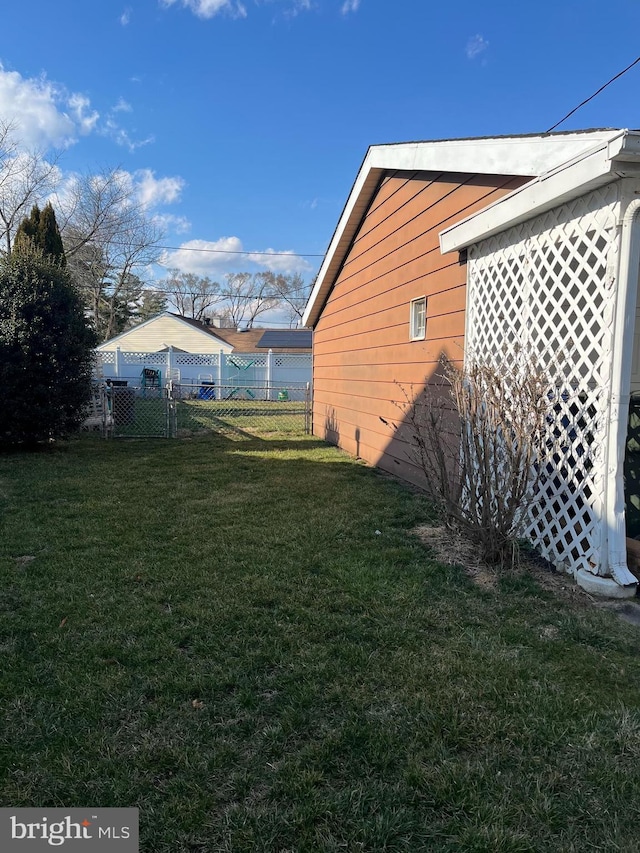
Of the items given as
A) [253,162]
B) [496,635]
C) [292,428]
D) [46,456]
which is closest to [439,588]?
[496,635]

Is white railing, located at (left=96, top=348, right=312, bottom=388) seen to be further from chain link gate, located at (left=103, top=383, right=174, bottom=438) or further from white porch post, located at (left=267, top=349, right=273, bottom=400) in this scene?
chain link gate, located at (left=103, top=383, right=174, bottom=438)

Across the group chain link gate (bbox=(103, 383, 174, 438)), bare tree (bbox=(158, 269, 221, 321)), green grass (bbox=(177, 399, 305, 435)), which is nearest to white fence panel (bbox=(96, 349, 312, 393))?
green grass (bbox=(177, 399, 305, 435))

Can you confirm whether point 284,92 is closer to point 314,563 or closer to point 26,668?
point 314,563

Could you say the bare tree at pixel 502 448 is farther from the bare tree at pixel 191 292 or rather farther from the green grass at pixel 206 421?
the bare tree at pixel 191 292

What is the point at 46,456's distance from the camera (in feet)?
25.6

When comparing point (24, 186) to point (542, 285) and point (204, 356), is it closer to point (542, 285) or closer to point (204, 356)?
point (204, 356)

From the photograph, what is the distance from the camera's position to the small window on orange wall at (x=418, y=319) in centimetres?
573

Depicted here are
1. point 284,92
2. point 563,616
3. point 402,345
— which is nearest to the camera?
point 563,616

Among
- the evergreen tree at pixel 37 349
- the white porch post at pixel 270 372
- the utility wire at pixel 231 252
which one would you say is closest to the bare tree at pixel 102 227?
the utility wire at pixel 231 252

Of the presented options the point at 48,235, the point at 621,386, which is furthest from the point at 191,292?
the point at 621,386

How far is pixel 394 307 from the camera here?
6.55 meters

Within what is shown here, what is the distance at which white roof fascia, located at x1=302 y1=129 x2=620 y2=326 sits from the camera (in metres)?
3.15

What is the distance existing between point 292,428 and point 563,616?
9779 millimetres

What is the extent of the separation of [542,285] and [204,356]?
23.4 meters
